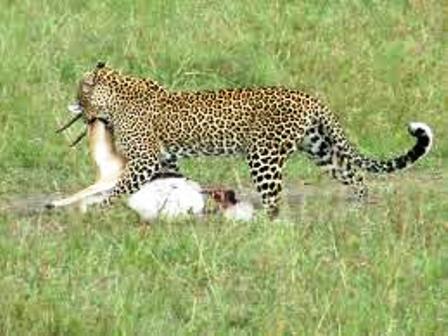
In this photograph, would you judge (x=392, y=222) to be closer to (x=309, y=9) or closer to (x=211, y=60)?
(x=211, y=60)

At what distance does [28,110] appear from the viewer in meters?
12.9

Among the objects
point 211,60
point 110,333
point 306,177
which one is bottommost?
point 110,333

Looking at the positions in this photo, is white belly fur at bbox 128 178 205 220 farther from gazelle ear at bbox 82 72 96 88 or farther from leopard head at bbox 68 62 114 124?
gazelle ear at bbox 82 72 96 88

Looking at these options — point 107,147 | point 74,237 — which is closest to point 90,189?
point 107,147

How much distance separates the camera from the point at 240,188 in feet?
37.3

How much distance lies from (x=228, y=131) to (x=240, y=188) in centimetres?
94

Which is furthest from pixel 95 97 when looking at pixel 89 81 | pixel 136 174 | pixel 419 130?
pixel 419 130

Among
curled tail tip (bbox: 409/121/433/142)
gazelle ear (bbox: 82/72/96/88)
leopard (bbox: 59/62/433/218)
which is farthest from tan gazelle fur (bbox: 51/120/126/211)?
curled tail tip (bbox: 409/121/433/142)

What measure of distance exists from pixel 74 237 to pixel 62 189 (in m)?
2.66

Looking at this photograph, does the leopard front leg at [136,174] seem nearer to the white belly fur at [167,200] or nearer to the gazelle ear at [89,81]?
the white belly fur at [167,200]

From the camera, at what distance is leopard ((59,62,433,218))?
10359mm

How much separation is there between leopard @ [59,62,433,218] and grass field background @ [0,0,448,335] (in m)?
0.27

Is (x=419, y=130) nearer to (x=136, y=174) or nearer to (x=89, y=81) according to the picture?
(x=136, y=174)

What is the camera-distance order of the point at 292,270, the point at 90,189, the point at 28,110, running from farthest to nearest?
1. the point at 28,110
2. the point at 90,189
3. the point at 292,270
